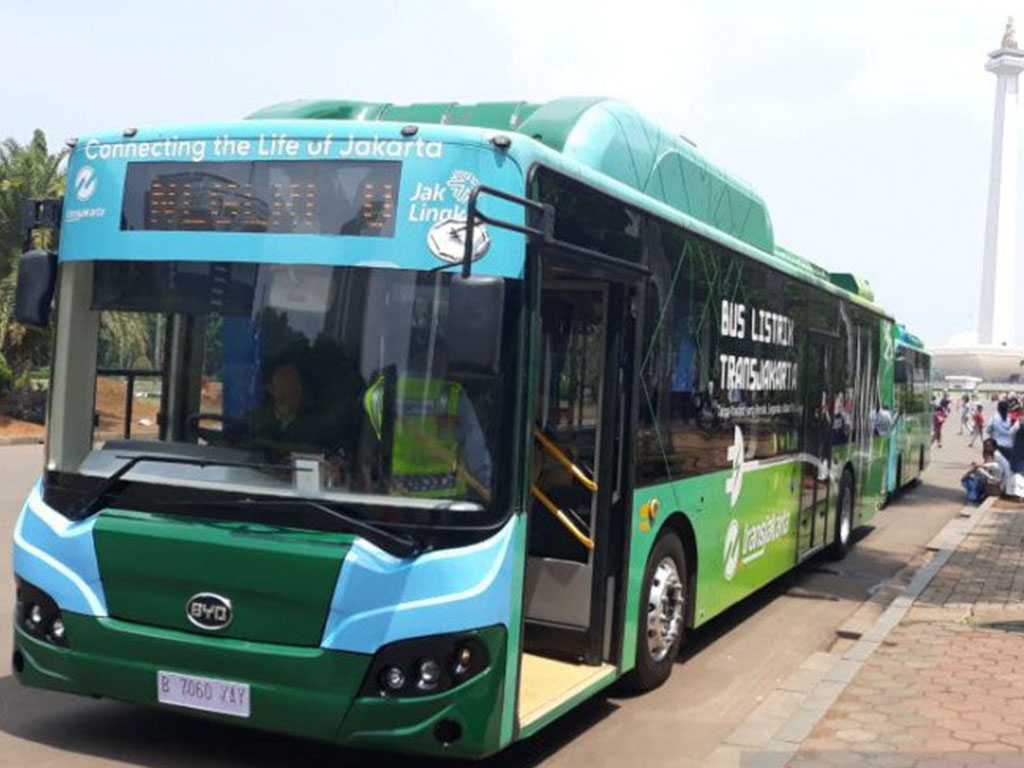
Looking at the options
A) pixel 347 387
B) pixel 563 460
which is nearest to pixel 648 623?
pixel 563 460

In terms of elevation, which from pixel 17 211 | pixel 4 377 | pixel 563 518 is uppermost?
pixel 17 211

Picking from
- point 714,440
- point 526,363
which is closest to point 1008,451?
point 714,440

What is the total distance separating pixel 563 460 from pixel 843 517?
765cm

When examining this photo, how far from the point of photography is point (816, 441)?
1123cm

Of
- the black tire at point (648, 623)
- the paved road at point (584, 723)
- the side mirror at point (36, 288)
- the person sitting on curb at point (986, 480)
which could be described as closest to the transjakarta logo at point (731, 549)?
the paved road at point (584, 723)

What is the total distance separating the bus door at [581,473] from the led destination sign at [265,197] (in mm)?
1440

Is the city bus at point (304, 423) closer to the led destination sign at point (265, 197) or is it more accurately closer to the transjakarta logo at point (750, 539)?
the led destination sign at point (265, 197)

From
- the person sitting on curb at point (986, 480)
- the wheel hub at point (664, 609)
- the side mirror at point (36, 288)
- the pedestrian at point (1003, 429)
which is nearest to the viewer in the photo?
the side mirror at point (36, 288)

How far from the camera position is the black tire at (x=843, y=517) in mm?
12984

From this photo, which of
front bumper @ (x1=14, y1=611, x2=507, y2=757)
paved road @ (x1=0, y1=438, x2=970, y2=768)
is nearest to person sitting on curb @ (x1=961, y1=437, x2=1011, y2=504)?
paved road @ (x1=0, y1=438, x2=970, y2=768)

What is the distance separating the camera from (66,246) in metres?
5.54

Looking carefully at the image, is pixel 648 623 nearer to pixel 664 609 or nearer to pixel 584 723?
pixel 664 609

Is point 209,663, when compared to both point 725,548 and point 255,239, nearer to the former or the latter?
point 255,239

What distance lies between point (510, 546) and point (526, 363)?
77cm
